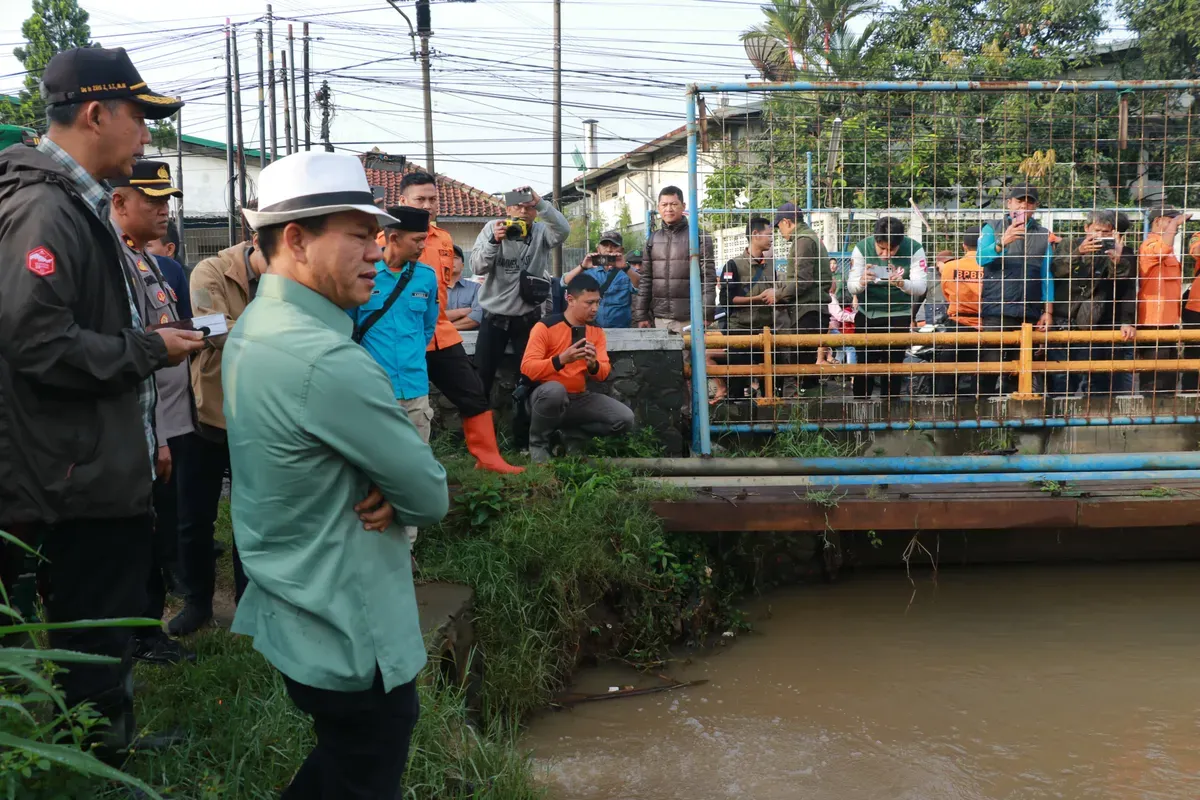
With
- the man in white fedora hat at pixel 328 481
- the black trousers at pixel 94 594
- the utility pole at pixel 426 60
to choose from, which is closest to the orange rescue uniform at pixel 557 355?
the black trousers at pixel 94 594

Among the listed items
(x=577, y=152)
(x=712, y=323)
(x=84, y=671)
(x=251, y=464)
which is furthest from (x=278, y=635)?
(x=577, y=152)

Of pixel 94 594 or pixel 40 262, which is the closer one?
pixel 40 262

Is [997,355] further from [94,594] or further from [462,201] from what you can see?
[462,201]

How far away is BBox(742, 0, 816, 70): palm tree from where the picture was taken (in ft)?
77.4

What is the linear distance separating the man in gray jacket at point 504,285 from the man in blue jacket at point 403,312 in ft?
5.04

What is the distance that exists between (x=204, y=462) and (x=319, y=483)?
2410 mm

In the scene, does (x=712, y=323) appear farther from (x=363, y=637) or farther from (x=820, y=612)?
(x=363, y=637)

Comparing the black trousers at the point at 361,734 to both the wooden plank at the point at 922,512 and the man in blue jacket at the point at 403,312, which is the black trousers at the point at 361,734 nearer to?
the man in blue jacket at the point at 403,312

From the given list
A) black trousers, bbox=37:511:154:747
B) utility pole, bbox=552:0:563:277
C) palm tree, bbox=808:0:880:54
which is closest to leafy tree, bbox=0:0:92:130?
utility pole, bbox=552:0:563:277

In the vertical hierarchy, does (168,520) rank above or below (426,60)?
below

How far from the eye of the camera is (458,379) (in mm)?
5539

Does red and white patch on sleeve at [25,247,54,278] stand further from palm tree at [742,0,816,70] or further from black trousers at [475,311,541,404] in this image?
palm tree at [742,0,816,70]

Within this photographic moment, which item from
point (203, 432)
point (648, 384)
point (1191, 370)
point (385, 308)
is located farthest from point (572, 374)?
point (1191, 370)

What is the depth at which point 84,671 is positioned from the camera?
8.06 ft
